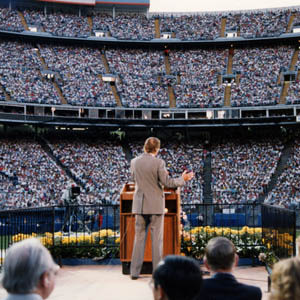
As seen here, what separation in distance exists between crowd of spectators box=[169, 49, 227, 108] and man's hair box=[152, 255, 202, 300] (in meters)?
35.6

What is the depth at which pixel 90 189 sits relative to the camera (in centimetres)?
3075

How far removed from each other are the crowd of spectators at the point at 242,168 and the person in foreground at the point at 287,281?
27.1m

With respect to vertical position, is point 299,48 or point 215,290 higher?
point 299,48

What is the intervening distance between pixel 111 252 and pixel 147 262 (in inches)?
68.6

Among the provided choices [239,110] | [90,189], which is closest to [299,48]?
[239,110]

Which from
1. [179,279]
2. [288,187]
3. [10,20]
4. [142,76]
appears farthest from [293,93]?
[179,279]

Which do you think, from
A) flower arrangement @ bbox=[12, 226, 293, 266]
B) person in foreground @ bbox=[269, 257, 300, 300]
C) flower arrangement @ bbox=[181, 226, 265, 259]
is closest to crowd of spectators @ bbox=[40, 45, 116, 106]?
flower arrangement @ bbox=[12, 226, 293, 266]

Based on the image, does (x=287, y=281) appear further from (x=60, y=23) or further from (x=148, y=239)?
(x=60, y=23)

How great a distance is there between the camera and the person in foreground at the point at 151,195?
6.46 metres

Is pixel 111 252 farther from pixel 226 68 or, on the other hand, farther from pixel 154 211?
pixel 226 68

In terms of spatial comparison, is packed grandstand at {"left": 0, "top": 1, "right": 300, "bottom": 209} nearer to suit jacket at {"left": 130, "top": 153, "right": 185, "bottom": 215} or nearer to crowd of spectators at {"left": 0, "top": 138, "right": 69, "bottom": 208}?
crowd of spectators at {"left": 0, "top": 138, "right": 69, "bottom": 208}

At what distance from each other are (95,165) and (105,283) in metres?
27.2

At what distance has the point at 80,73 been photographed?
40.2m

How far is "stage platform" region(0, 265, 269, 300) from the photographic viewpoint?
6020 mm
